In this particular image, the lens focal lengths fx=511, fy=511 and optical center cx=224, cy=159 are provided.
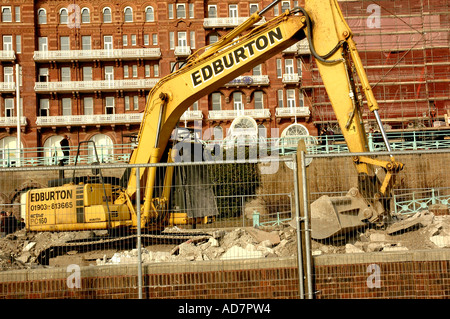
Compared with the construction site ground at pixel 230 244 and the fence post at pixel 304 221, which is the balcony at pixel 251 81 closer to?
the construction site ground at pixel 230 244

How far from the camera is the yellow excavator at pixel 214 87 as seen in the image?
974 cm

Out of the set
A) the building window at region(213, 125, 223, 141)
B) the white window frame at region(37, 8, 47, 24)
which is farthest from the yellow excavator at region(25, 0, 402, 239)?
the white window frame at region(37, 8, 47, 24)

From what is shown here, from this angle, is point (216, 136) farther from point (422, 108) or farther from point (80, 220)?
point (80, 220)

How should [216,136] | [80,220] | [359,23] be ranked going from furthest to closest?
[216,136] < [359,23] < [80,220]

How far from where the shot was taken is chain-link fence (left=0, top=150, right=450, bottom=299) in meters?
7.17

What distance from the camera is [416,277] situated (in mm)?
7160

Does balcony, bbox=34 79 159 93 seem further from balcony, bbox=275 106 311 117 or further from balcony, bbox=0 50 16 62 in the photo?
balcony, bbox=275 106 311 117

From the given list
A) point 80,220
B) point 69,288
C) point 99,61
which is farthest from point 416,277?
point 99,61

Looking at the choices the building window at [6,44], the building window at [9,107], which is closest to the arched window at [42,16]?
the building window at [6,44]

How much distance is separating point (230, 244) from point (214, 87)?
3.56m

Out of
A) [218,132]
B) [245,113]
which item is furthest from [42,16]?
[245,113]

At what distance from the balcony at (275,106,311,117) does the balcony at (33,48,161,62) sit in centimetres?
1139

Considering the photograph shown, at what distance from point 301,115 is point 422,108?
9.74 m

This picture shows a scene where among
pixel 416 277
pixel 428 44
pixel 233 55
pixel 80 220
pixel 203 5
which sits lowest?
pixel 416 277
